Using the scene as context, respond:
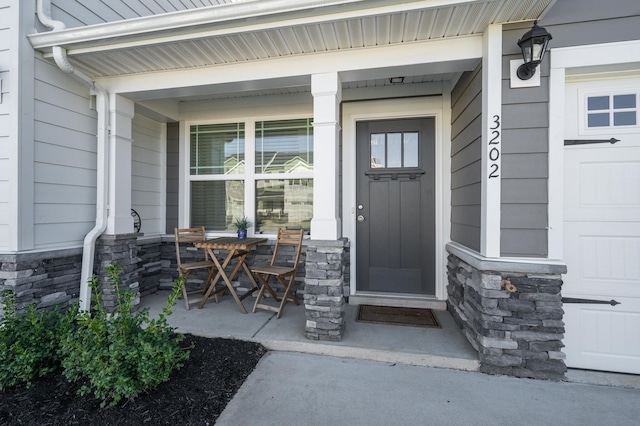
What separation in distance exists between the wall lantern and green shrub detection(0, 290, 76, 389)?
133 inches

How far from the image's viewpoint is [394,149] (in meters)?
3.24

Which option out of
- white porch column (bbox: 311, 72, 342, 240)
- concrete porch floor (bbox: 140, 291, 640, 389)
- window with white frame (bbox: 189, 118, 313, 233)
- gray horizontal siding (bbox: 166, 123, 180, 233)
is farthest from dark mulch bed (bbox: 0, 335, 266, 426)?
gray horizontal siding (bbox: 166, 123, 180, 233)

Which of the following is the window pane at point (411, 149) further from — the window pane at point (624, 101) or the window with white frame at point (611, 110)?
the window pane at point (624, 101)

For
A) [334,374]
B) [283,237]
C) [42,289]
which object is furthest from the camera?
[283,237]

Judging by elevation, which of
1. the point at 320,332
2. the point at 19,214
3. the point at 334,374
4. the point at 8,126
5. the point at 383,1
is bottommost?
the point at 334,374

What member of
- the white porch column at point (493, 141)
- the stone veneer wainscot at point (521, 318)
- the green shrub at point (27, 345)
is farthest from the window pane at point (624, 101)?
the green shrub at point (27, 345)

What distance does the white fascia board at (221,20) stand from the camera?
6.19ft

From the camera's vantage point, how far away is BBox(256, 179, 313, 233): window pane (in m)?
3.50

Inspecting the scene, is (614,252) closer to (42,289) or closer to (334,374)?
(334,374)

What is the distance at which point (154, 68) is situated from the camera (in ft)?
8.64

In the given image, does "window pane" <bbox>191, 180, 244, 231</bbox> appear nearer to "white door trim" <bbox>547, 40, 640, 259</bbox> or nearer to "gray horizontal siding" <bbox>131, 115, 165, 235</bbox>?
"gray horizontal siding" <bbox>131, 115, 165, 235</bbox>

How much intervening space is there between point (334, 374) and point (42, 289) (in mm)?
2477

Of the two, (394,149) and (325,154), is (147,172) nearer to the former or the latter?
(325,154)

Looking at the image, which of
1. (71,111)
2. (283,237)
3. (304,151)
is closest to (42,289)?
(71,111)
